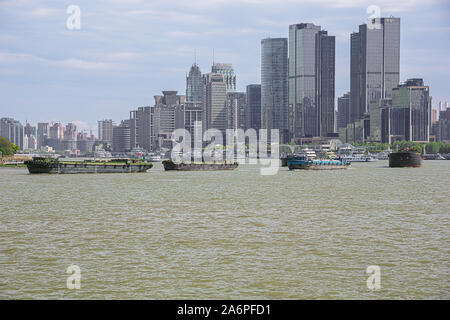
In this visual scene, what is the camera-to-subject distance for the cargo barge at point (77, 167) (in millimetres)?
116625

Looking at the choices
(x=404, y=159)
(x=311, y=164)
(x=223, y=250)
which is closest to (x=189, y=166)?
(x=311, y=164)

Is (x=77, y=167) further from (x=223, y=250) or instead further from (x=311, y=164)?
(x=223, y=250)

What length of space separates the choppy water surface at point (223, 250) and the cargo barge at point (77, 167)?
65699 millimetres

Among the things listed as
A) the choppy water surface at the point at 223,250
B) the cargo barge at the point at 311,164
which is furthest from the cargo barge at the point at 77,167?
the choppy water surface at the point at 223,250

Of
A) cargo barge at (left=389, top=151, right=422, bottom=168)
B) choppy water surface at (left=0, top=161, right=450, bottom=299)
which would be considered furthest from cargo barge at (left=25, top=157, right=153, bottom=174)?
A: cargo barge at (left=389, top=151, right=422, bottom=168)

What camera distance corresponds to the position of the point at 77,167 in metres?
120

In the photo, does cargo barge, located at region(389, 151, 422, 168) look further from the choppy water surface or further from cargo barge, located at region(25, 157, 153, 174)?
the choppy water surface

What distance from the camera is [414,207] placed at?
51656mm

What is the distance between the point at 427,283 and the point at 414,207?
3056 centimetres

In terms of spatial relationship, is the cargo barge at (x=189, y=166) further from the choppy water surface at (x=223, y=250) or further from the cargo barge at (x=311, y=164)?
the choppy water surface at (x=223, y=250)

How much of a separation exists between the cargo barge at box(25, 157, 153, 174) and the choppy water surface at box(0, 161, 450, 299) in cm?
6570

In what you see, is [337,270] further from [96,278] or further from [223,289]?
[96,278]

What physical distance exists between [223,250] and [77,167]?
9563 cm

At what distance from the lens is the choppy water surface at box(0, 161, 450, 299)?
21.8 metres
